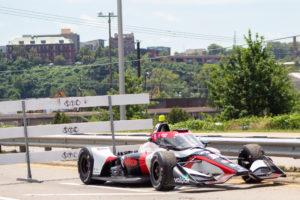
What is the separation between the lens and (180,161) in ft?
37.5

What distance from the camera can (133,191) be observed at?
10984 mm

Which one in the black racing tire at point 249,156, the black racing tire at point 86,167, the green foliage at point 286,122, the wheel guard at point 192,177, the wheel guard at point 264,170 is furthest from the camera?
the green foliage at point 286,122

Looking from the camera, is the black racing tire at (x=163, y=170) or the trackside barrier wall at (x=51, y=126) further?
the trackside barrier wall at (x=51, y=126)

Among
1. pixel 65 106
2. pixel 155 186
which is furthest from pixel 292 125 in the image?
pixel 155 186

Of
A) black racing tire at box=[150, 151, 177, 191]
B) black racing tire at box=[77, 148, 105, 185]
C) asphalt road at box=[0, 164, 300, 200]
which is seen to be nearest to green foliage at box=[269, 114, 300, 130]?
asphalt road at box=[0, 164, 300, 200]

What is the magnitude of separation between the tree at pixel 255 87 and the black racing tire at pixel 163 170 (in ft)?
91.6

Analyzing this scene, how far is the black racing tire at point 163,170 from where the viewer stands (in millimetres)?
10469

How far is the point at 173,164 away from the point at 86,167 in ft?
10.3

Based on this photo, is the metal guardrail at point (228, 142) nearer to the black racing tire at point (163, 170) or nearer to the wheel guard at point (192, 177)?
the black racing tire at point (163, 170)

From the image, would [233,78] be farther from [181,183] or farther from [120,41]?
[181,183]

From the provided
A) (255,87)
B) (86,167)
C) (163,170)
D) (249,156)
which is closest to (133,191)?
(163,170)

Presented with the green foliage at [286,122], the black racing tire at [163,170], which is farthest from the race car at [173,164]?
the green foliage at [286,122]

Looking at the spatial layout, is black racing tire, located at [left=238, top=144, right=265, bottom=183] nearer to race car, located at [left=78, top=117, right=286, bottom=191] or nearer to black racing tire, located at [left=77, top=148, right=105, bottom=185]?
race car, located at [left=78, top=117, right=286, bottom=191]

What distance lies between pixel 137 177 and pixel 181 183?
4.71ft
